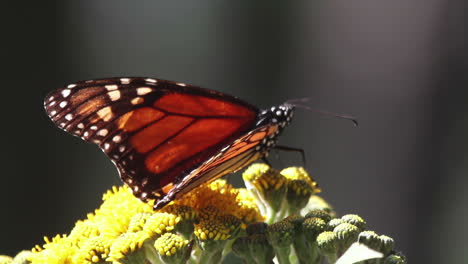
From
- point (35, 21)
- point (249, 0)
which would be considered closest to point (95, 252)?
point (35, 21)

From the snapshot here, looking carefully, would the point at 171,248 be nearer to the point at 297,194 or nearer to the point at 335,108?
the point at 297,194

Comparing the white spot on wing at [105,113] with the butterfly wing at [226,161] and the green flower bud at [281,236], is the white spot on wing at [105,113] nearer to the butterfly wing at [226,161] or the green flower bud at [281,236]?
the butterfly wing at [226,161]

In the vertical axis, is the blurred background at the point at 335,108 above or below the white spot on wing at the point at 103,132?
below

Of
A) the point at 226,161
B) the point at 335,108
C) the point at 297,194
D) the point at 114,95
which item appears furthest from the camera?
the point at 335,108

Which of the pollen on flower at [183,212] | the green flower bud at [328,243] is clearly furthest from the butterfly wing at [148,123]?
the green flower bud at [328,243]

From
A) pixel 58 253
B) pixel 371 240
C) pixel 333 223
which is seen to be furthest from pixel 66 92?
pixel 371 240

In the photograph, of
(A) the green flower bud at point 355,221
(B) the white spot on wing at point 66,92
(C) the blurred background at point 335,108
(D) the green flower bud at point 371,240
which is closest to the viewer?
(D) the green flower bud at point 371,240

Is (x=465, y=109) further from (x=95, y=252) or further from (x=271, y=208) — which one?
(x=95, y=252)
